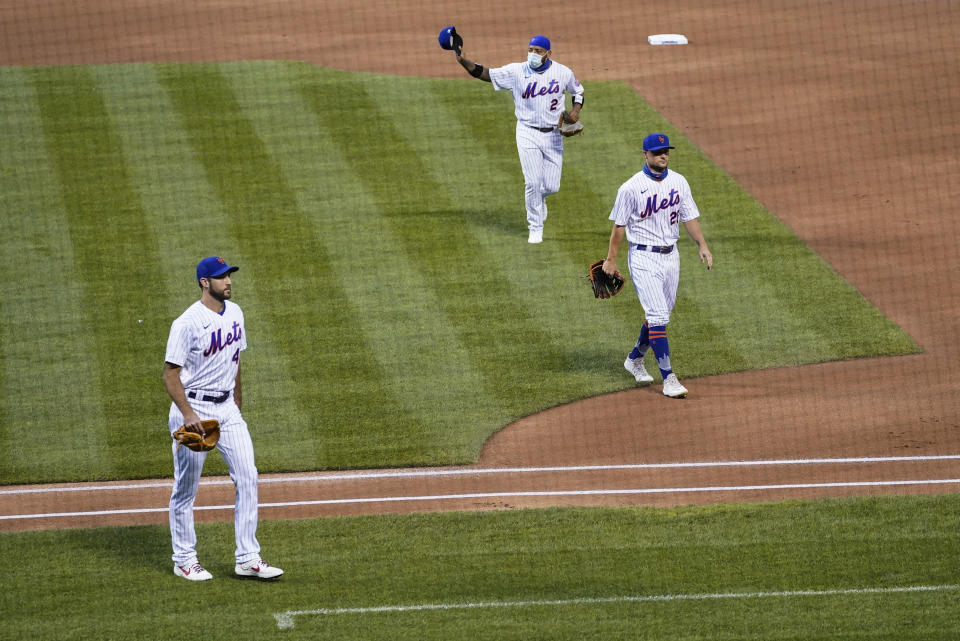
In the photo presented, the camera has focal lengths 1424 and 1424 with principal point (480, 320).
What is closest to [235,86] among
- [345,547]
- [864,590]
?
[345,547]

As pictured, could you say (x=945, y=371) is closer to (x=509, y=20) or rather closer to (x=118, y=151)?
(x=118, y=151)

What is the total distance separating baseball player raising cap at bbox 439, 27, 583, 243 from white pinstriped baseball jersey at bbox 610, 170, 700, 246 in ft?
11.4

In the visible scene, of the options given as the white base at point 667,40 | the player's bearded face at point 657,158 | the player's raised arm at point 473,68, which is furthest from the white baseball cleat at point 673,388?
the white base at point 667,40

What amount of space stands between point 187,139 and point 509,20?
337 inches

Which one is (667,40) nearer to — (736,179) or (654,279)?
(736,179)

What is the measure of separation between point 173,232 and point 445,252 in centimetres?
311

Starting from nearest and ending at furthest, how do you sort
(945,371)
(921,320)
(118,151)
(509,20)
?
(945,371) → (921,320) → (118,151) → (509,20)

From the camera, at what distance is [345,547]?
28.9 ft

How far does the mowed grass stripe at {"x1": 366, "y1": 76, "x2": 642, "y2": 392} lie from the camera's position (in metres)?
13.0

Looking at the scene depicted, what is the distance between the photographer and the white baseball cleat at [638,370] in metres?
12.2

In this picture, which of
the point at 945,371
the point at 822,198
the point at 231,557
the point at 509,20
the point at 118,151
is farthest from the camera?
the point at 509,20

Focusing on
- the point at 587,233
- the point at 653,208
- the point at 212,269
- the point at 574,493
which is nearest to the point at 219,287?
the point at 212,269

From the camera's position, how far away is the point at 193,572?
8.22 meters

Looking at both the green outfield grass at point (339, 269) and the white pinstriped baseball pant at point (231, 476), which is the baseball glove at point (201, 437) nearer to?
the white pinstriped baseball pant at point (231, 476)
